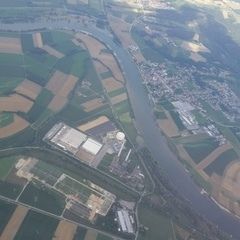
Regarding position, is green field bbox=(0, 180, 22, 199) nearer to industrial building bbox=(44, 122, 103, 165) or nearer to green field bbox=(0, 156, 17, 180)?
green field bbox=(0, 156, 17, 180)

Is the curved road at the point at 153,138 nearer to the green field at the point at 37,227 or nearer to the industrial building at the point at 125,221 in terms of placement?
the industrial building at the point at 125,221

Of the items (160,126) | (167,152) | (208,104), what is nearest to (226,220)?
(167,152)

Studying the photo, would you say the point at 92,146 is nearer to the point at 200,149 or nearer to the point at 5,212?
the point at 5,212

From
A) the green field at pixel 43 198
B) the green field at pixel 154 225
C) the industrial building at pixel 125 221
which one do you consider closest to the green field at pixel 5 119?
the green field at pixel 43 198

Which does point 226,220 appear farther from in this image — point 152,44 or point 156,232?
point 152,44

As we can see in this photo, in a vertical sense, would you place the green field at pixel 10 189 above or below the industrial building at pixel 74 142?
below

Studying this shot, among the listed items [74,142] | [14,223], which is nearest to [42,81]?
[74,142]

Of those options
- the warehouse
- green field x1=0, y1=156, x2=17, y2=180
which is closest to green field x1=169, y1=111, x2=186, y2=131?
the warehouse
